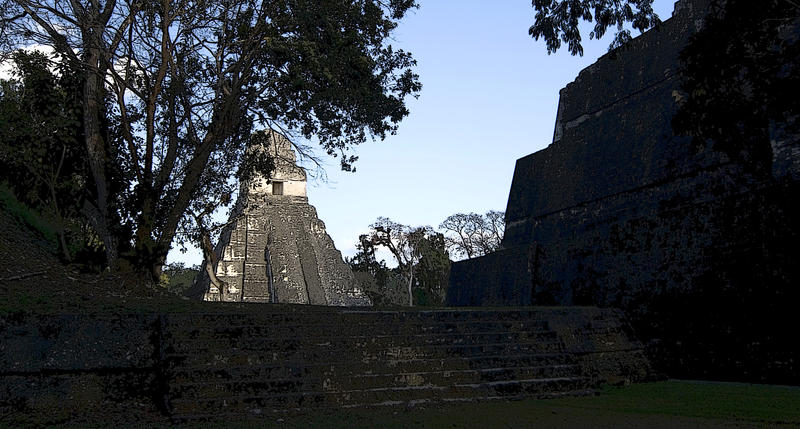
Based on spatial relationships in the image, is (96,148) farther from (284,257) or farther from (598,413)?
(284,257)

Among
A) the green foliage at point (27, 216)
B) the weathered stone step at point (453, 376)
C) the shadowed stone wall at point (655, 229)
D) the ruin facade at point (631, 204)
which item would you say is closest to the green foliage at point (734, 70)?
the ruin facade at point (631, 204)

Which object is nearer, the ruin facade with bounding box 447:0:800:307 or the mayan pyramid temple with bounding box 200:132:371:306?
the ruin facade with bounding box 447:0:800:307

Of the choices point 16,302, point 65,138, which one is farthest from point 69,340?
point 65,138

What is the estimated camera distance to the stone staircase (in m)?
6.01

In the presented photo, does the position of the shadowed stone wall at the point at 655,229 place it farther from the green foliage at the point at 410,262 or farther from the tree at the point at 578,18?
the green foliage at the point at 410,262

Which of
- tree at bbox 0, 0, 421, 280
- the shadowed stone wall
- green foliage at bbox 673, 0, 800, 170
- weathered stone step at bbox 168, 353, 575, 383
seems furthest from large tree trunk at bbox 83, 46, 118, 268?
green foliage at bbox 673, 0, 800, 170

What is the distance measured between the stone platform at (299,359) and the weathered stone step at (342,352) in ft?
0.04

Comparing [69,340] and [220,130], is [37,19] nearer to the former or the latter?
[220,130]

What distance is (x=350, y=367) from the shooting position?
6559mm

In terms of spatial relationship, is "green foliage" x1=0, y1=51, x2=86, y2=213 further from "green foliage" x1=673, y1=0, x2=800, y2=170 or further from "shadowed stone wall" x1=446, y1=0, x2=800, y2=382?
"green foliage" x1=673, y1=0, x2=800, y2=170

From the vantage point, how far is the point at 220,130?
35.2ft

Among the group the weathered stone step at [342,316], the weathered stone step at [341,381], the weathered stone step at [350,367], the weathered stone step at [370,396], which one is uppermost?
the weathered stone step at [342,316]

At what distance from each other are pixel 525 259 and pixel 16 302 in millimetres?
9618

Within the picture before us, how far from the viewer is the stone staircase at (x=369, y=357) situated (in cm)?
601
